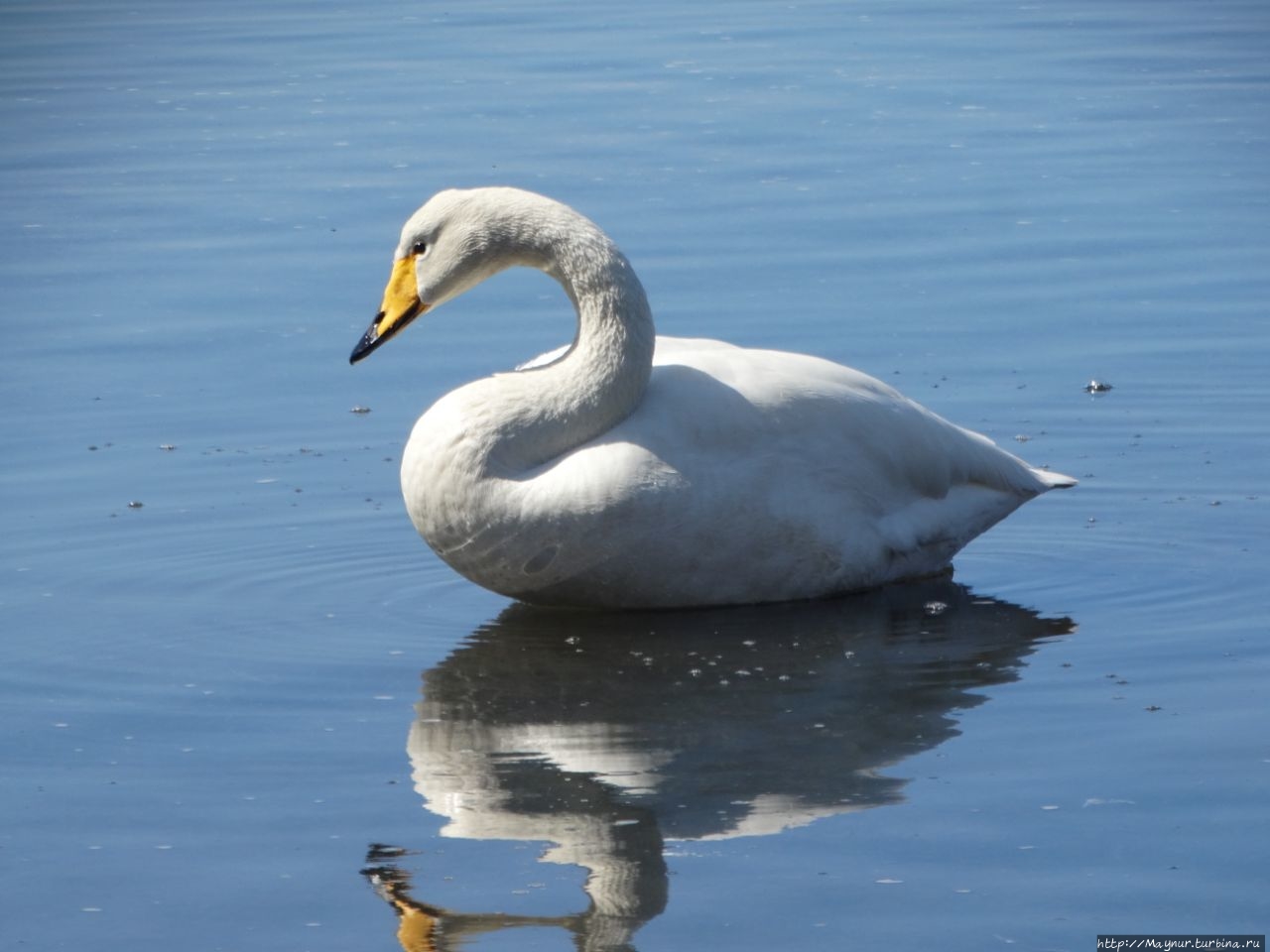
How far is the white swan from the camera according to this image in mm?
7613

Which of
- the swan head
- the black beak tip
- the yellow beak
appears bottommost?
the black beak tip

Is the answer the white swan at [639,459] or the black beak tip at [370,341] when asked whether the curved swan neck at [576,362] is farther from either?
the black beak tip at [370,341]

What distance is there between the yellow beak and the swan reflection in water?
39.9 inches

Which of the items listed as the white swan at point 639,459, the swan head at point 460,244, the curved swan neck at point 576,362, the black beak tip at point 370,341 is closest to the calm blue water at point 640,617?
the white swan at point 639,459

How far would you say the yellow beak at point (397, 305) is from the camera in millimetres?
8188

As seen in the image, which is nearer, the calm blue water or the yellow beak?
the calm blue water

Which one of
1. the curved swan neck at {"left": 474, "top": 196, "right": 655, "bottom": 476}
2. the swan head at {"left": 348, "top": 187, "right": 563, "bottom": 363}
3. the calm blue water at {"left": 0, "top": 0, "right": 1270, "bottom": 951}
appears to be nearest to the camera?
the calm blue water at {"left": 0, "top": 0, "right": 1270, "bottom": 951}

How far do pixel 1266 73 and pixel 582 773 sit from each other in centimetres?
1421

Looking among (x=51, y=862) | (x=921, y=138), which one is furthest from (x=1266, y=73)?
(x=51, y=862)

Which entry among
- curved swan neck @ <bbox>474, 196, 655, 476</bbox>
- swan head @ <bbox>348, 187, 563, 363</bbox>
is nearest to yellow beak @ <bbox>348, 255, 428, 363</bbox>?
swan head @ <bbox>348, 187, 563, 363</bbox>

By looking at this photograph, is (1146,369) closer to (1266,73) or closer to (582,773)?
(582,773)

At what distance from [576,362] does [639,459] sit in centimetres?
46

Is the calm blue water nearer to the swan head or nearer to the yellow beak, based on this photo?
the yellow beak

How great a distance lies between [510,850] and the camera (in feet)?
18.6
